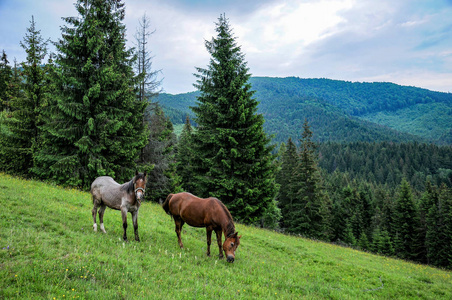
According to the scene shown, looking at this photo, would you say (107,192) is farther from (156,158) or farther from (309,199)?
(309,199)

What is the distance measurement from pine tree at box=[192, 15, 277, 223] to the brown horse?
376 inches

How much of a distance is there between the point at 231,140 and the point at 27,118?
1606 cm

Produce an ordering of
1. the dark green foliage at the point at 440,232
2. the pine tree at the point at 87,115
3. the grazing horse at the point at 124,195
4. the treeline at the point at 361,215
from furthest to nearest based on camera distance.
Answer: the dark green foliage at the point at 440,232, the treeline at the point at 361,215, the pine tree at the point at 87,115, the grazing horse at the point at 124,195

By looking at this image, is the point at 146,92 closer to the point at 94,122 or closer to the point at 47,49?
the point at 94,122

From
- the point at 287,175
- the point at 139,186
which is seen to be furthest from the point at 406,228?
the point at 139,186

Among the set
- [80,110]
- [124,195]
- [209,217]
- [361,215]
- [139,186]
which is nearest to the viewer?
[139,186]

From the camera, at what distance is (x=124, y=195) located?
7.73 meters

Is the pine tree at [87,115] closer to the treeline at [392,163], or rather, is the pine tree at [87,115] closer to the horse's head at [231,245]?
the horse's head at [231,245]

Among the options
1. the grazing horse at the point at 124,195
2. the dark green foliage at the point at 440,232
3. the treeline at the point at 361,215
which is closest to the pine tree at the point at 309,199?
the treeline at the point at 361,215

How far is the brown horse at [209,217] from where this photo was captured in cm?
760

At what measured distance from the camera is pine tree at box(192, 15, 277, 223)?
61.4 ft

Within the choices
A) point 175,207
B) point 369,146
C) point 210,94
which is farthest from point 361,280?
point 369,146

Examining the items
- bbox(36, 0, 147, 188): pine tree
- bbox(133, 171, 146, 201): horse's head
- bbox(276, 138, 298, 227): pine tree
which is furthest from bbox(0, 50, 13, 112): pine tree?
bbox(276, 138, 298, 227): pine tree

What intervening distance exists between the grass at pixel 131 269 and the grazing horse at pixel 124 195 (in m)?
0.87
